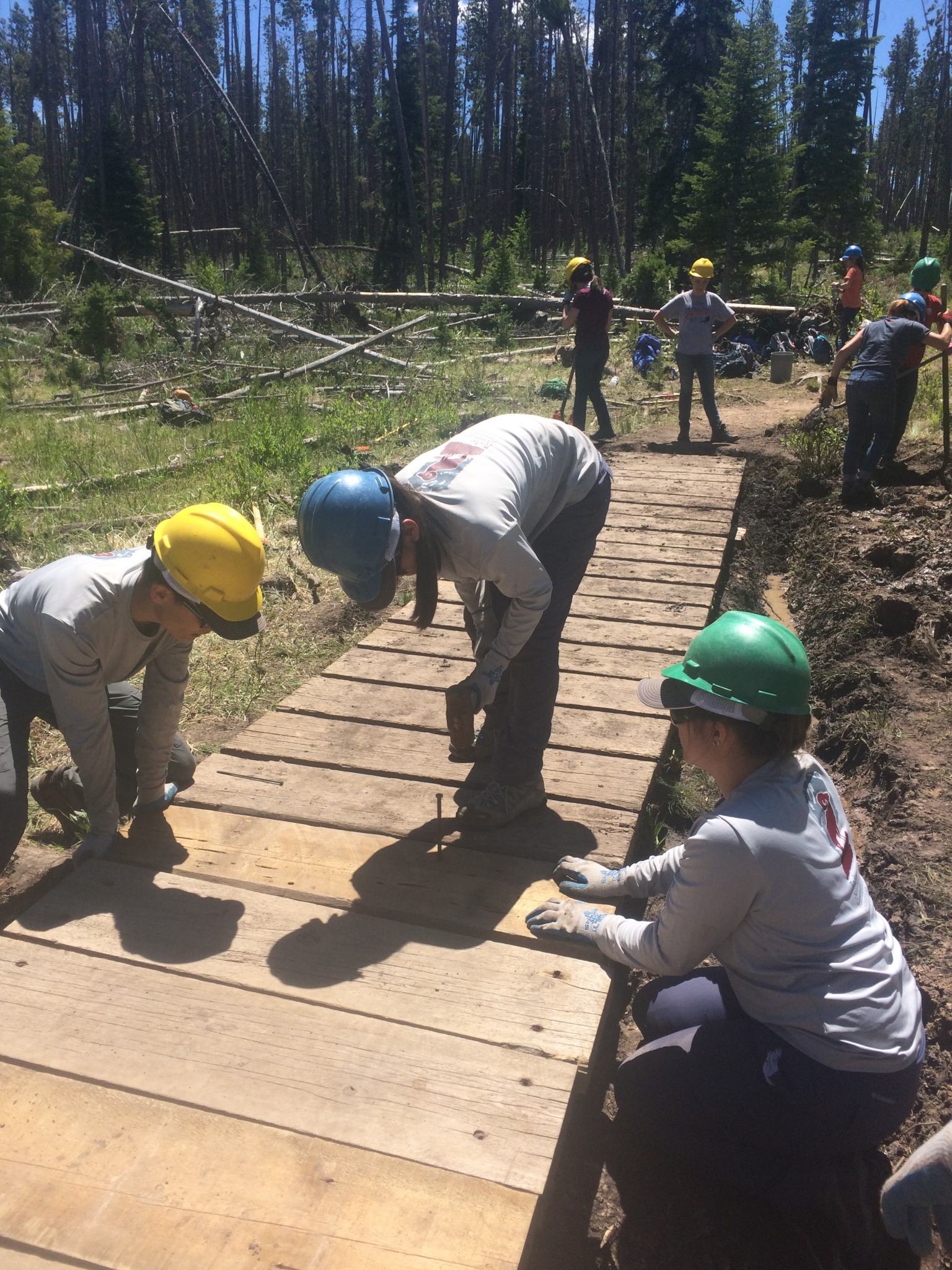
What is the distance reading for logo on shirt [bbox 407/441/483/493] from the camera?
8.38 feet

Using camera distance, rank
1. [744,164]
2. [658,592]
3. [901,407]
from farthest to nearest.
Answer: [744,164] < [901,407] < [658,592]

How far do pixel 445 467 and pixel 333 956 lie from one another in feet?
4.49

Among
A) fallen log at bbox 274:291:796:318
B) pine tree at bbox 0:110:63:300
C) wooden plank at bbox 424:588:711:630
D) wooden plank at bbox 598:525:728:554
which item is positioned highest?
pine tree at bbox 0:110:63:300

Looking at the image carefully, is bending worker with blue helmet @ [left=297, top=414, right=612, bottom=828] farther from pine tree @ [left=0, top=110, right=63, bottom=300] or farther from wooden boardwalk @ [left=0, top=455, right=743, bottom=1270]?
pine tree @ [left=0, top=110, right=63, bottom=300]

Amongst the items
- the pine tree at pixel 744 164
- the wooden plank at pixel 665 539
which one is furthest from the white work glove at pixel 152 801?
the pine tree at pixel 744 164

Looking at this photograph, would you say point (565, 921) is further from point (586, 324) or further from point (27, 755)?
point (586, 324)

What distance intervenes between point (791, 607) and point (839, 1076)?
5315 millimetres

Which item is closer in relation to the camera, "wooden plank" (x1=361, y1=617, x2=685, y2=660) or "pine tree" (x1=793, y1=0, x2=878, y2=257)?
"wooden plank" (x1=361, y1=617, x2=685, y2=660)

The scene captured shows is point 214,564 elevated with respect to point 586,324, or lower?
lower

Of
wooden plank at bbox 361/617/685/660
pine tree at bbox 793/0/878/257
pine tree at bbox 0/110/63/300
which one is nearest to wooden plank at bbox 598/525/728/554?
wooden plank at bbox 361/617/685/660

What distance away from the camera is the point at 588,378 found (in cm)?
916

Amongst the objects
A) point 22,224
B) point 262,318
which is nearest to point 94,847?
point 262,318

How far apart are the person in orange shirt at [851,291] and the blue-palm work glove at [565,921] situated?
440 inches

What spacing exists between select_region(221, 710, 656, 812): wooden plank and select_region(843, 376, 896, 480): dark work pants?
5.00 metres
